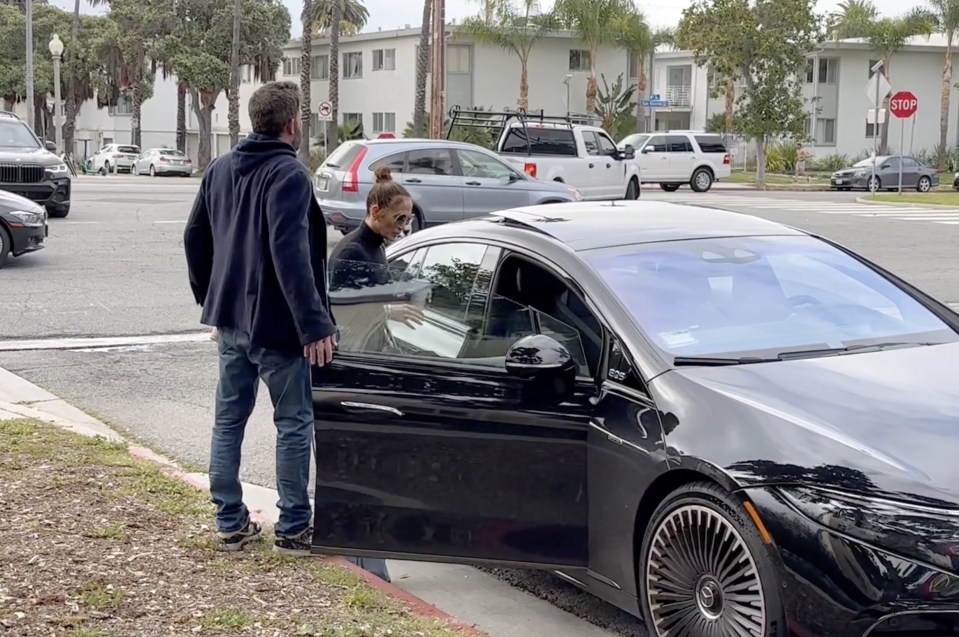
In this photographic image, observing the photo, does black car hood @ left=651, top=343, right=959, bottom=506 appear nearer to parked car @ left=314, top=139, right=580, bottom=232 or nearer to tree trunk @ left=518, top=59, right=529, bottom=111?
parked car @ left=314, top=139, right=580, bottom=232

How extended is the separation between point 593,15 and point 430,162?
3627cm

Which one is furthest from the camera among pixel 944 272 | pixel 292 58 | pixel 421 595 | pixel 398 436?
pixel 292 58

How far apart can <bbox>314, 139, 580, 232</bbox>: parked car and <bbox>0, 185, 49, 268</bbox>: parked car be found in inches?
159

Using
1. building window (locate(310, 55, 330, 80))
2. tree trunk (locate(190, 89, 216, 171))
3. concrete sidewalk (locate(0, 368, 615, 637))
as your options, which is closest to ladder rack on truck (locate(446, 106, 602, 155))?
concrete sidewalk (locate(0, 368, 615, 637))

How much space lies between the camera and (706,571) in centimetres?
393

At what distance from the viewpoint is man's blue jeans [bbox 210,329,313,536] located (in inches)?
189

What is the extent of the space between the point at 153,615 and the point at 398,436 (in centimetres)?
110

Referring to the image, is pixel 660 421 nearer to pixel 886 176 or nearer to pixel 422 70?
pixel 886 176

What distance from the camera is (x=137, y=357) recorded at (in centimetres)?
994

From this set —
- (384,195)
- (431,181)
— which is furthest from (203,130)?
(384,195)

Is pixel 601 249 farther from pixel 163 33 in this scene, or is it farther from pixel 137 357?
pixel 163 33

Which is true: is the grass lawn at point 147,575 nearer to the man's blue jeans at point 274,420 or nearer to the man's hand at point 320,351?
the man's blue jeans at point 274,420

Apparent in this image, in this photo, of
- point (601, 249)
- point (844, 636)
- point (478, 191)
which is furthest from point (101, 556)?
point (478, 191)

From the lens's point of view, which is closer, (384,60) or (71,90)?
(384,60)
